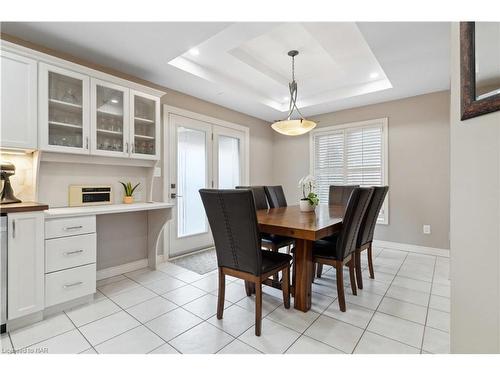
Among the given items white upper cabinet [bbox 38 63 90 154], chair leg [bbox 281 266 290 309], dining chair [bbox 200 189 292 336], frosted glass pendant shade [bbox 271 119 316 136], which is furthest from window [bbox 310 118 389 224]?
white upper cabinet [bbox 38 63 90 154]

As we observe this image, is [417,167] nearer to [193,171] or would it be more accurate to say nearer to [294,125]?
[294,125]

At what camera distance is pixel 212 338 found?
1639 mm

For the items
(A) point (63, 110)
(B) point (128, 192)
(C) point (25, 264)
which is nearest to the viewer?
(C) point (25, 264)

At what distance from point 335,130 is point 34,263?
4496 mm

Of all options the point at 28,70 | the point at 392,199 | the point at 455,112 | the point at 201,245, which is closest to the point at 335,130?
the point at 392,199

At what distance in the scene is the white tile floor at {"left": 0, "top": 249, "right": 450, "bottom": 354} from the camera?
5.11ft

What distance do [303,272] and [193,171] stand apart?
93.4 inches

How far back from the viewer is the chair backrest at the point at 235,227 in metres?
1.57

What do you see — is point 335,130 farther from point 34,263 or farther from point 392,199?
point 34,263

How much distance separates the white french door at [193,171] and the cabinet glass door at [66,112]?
1151 millimetres

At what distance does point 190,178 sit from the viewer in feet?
12.0

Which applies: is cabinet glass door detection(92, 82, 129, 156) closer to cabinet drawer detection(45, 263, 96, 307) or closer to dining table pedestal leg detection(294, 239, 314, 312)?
cabinet drawer detection(45, 263, 96, 307)

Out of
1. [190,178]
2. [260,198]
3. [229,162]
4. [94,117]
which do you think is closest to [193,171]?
[190,178]

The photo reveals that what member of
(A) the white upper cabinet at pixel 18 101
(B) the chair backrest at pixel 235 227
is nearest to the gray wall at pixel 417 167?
(B) the chair backrest at pixel 235 227
